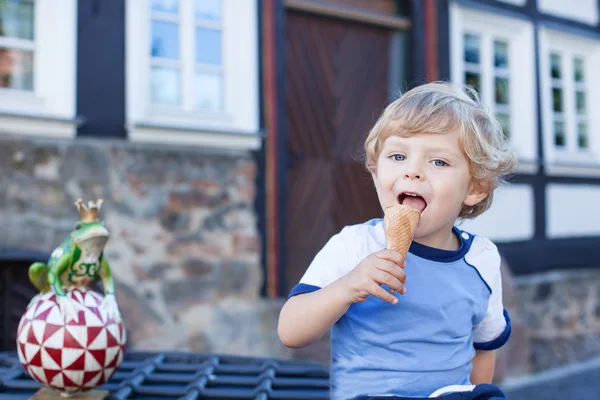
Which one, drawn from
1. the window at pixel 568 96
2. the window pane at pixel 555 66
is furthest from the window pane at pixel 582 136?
the window pane at pixel 555 66

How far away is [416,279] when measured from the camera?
1239 millimetres

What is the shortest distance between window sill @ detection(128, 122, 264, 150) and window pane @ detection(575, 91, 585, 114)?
4.27 m

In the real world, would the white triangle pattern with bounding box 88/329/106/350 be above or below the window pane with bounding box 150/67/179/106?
below

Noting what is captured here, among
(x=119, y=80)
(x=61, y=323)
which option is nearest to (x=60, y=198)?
(x=119, y=80)

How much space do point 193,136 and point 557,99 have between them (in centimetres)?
436

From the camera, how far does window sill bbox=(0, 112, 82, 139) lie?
3650 mm

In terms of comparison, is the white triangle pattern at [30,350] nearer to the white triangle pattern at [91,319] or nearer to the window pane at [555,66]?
the white triangle pattern at [91,319]

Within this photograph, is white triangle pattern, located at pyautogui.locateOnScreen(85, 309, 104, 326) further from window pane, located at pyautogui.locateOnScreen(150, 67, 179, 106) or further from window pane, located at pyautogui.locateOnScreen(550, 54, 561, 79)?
window pane, located at pyautogui.locateOnScreen(550, 54, 561, 79)

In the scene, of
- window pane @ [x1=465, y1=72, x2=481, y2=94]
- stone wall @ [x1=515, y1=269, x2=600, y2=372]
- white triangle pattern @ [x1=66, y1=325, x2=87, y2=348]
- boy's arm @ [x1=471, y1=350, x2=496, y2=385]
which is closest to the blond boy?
boy's arm @ [x1=471, y1=350, x2=496, y2=385]

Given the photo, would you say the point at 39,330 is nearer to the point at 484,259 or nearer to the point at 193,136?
the point at 484,259

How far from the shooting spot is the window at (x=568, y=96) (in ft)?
21.8

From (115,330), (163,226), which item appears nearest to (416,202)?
(115,330)

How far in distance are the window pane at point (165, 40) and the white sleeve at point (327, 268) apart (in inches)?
132

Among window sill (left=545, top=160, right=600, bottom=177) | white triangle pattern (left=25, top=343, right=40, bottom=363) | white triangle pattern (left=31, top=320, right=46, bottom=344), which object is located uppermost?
window sill (left=545, top=160, right=600, bottom=177)
